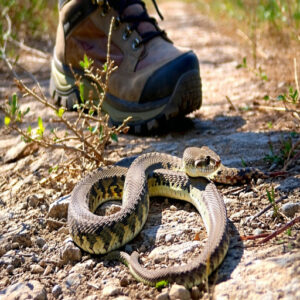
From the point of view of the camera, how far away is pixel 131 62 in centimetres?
388

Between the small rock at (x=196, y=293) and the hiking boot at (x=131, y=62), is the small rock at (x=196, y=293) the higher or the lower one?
the lower one

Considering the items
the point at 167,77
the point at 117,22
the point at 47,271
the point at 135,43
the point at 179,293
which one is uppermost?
the point at 117,22

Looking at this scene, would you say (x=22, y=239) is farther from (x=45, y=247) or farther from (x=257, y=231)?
(x=257, y=231)

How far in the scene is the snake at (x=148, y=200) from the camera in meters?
2.08

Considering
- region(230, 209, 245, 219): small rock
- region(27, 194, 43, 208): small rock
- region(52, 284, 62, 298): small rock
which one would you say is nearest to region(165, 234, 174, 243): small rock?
region(230, 209, 245, 219): small rock

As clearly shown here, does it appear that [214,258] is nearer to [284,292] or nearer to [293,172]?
[284,292]

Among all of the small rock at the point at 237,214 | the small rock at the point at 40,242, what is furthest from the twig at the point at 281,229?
the small rock at the point at 40,242

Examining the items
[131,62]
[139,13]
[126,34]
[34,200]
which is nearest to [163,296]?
[34,200]

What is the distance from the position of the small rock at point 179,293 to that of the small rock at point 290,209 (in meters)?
0.78

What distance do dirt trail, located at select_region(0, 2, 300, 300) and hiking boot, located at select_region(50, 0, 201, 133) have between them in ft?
0.81

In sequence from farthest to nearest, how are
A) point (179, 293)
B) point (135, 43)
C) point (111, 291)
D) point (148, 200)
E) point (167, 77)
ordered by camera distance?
point (135, 43) → point (167, 77) → point (148, 200) → point (111, 291) → point (179, 293)

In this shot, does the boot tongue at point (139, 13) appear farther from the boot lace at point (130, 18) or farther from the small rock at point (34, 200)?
the small rock at point (34, 200)

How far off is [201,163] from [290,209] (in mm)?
586

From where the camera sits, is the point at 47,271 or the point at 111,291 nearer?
the point at 111,291
